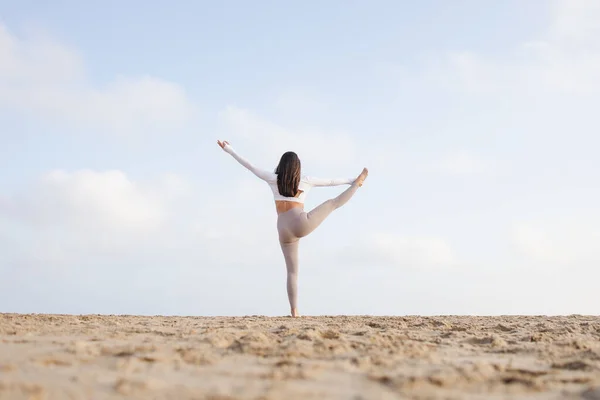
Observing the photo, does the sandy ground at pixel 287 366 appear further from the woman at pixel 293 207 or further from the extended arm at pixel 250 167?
the extended arm at pixel 250 167

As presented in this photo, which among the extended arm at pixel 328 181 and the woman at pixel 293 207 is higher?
the extended arm at pixel 328 181

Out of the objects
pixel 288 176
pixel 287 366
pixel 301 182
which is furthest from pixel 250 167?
pixel 287 366

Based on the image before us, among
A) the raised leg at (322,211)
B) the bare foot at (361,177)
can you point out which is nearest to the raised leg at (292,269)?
the raised leg at (322,211)

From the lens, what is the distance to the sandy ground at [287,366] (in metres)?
2.45

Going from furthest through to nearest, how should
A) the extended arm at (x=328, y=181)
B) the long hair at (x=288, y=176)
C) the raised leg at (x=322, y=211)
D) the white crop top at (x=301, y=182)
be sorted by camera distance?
the extended arm at (x=328, y=181)
the white crop top at (x=301, y=182)
the long hair at (x=288, y=176)
the raised leg at (x=322, y=211)

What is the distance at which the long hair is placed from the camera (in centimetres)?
756

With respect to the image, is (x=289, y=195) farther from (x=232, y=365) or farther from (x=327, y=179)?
(x=232, y=365)

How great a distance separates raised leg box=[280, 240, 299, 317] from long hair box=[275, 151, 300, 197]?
68cm

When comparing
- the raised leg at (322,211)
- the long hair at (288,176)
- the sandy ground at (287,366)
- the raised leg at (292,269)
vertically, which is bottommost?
the sandy ground at (287,366)

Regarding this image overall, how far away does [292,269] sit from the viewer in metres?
7.66

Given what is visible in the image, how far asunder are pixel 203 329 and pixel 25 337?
1439 mm

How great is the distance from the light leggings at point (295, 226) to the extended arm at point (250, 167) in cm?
57

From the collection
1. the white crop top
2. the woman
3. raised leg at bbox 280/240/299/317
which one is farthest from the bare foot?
raised leg at bbox 280/240/299/317

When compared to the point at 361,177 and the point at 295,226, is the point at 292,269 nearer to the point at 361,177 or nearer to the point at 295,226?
the point at 295,226
